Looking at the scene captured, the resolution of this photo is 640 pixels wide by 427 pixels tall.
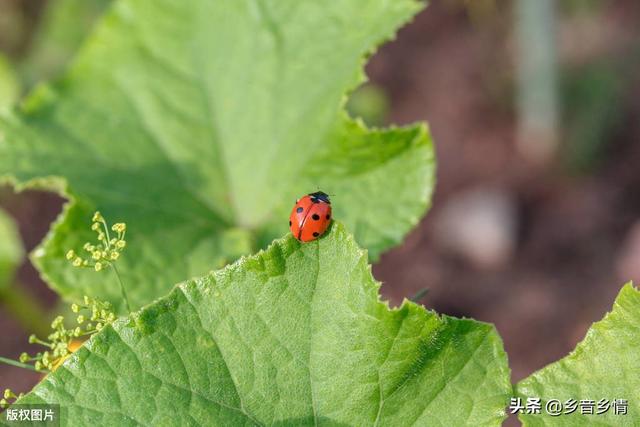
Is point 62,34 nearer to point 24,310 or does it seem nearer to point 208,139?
point 24,310

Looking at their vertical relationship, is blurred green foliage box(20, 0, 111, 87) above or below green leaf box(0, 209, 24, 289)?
above

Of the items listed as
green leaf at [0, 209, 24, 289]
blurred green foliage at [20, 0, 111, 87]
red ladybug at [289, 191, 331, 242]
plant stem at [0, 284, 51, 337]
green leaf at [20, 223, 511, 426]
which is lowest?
green leaf at [20, 223, 511, 426]

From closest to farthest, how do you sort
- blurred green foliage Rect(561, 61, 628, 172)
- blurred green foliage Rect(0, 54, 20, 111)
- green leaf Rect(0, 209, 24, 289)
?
green leaf Rect(0, 209, 24, 289) → blurred green foliage Rect(0, 54, 20, 111) → blurred green foliage Rect(561, 61, 628, 172)

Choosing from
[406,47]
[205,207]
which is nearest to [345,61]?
[205,207]

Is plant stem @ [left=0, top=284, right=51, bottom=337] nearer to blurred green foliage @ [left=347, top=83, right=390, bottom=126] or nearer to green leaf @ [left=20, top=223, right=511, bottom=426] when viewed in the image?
green leaf @ [left=20, top=223, right=511, bottom=426]

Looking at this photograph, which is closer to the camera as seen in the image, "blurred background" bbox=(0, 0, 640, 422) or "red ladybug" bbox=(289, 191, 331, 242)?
"red ladybug" bbox=(289, 191, 331, 242)

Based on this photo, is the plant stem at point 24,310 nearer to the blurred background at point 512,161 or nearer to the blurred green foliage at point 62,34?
the blurred background at point 512,161

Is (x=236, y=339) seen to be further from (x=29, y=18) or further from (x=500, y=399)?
(x=29, y=18)

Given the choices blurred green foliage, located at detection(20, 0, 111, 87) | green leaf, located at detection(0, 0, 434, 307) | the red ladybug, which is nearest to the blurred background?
blurred green foliage, located at detection(20, 0, 111, 87)

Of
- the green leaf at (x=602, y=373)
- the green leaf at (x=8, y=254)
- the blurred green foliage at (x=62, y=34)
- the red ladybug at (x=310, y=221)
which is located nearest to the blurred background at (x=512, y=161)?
the blurred green foliage at (x=62, y=34)
